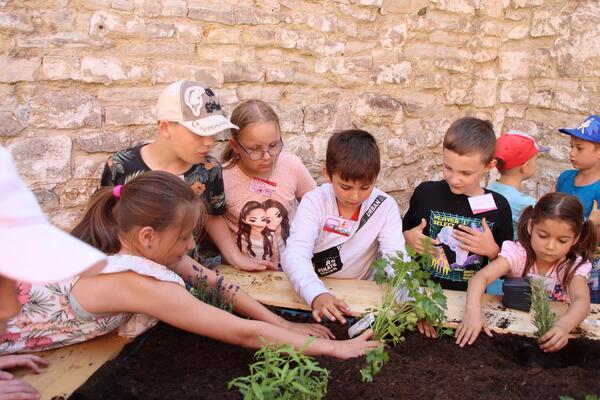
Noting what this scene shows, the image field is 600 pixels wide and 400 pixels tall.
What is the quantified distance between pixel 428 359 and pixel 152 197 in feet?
4.24

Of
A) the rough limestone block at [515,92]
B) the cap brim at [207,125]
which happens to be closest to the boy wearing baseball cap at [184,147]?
the cap brim at [207,125]

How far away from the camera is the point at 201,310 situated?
7.16 feet

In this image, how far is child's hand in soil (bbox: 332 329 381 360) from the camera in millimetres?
2293

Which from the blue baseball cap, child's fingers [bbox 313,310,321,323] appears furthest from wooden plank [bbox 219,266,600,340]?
the blue baseball cap

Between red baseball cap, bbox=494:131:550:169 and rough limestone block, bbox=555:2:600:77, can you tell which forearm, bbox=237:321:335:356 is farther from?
rough limestone block, bbox=555:2:600:77

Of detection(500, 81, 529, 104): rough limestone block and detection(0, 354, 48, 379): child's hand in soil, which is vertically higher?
detection(500, 81, 529, 104): rough limestone block

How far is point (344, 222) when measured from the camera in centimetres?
309

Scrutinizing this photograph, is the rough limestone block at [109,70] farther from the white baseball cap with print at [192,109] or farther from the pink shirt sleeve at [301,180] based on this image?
the pink shirt sleeve at [301,180]

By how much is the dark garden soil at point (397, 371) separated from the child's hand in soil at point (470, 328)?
1.3 inches

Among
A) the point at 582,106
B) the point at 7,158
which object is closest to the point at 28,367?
the point at 7,158

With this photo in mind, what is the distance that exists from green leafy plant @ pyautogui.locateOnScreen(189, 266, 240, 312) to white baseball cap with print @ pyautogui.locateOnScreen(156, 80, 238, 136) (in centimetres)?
81

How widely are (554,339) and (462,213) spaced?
1.04 m

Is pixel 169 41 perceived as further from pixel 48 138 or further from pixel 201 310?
pixel 201 310

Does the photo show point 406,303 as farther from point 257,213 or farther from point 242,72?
point 242,72
